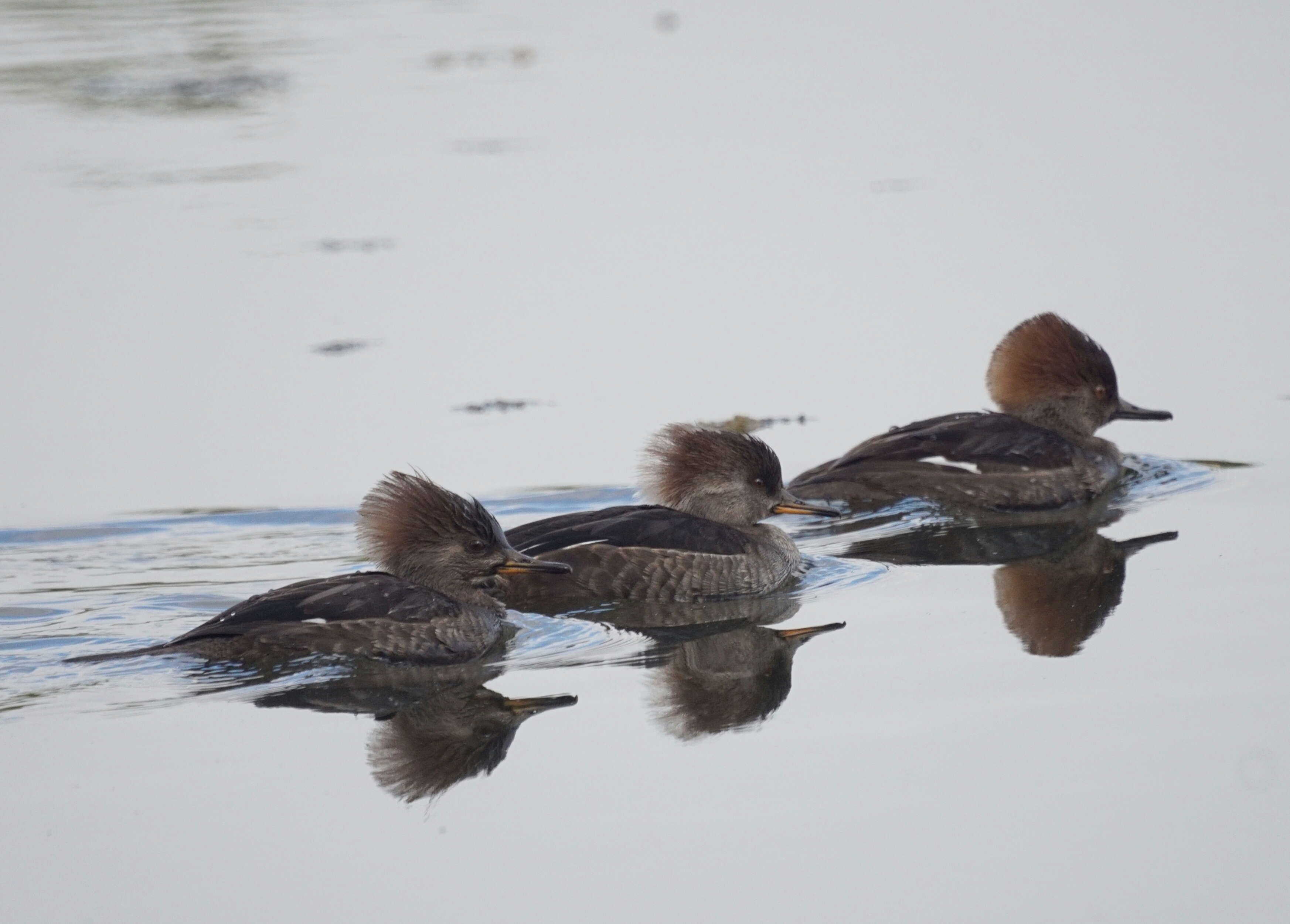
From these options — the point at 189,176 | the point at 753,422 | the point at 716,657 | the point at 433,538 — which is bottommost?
the point at 716,657

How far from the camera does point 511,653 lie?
874cm

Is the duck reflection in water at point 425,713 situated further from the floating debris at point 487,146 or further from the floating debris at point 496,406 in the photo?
the floating debris at point 487,146

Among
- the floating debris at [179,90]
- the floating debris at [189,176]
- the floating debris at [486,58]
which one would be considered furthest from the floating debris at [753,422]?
the floating debris at [486,58]

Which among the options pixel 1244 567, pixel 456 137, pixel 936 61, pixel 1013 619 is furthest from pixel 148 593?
pixel 936 61

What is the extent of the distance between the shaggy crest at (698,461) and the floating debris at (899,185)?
7736mm

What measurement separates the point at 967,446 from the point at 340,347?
193 inches

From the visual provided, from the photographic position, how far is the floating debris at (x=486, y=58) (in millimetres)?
23625

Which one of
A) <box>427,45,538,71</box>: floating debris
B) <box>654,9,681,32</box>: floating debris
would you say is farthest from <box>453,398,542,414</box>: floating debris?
<box>654,9,681,32</box>: floating debris

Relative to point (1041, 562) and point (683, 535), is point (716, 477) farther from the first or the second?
point (1041, 562)

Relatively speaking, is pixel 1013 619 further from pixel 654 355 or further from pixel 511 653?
pixel 654 355

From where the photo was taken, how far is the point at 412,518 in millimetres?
8836

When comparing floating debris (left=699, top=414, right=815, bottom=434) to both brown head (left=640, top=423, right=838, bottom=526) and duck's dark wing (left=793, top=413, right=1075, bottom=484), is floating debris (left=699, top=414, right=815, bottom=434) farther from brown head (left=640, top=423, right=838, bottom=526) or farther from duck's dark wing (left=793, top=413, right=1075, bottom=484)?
brown head (left=640, top=423, right=838, bottom=526)

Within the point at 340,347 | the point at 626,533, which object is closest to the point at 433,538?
the point at 626,533

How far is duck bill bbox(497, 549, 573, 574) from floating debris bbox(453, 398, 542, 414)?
3.61m
